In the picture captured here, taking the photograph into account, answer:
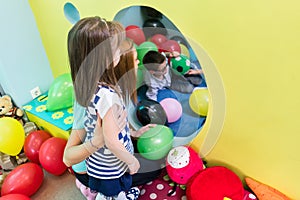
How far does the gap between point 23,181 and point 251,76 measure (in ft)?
3.81

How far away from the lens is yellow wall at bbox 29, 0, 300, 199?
80cm

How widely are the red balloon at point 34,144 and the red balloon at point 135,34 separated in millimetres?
773

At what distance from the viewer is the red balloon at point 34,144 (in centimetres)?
156

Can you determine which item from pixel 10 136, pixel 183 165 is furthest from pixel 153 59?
pixel 10 136

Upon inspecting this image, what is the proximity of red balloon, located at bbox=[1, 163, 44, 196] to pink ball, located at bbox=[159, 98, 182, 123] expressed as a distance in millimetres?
730

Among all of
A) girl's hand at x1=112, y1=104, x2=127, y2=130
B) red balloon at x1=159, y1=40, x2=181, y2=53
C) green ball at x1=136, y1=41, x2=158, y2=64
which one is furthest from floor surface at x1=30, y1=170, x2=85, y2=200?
red balloon at x1=159, y1=40, x2=181, y2=53

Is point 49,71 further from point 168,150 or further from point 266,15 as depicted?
point 266,15

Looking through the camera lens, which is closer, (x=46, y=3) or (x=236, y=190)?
(x=236, y=190)

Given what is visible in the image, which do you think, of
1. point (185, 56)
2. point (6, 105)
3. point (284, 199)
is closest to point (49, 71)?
point (6, 105)

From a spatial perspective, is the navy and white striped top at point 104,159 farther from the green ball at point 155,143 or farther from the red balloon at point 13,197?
the red balloon at point 13,197

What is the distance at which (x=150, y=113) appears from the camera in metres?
1.36

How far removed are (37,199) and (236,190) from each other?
100 centimetres

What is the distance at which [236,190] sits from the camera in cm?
110

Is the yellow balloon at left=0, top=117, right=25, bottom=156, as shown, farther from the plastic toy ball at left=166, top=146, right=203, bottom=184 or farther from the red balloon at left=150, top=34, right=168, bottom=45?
the red balloon at left=150, top=34, right=168, bottom=45
